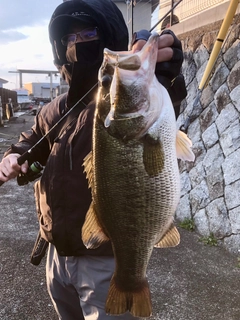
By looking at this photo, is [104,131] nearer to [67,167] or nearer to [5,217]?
[67,167]

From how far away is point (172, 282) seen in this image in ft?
13.5

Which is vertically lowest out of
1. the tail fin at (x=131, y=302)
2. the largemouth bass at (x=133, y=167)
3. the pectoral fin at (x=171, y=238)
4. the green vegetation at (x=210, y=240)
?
the green vegetation at (x=210, y=240)

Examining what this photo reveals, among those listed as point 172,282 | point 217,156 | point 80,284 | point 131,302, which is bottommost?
point 172,282

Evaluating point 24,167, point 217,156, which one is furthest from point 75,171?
point 217,156

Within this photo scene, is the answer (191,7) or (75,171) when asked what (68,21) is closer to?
(75,171)

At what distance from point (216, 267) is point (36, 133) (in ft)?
9.64

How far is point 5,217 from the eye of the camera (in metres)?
6.19

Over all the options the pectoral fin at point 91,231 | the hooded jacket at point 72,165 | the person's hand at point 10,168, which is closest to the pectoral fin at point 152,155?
the pectoral fin at point 91,231

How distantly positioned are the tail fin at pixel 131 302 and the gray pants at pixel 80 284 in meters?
0.25

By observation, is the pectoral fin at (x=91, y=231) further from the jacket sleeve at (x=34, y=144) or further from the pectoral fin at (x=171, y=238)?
the jacket sleeve at (x=34, y=144)

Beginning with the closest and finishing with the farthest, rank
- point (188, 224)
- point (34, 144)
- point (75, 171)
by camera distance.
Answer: point (75, 171)
point (34, 144)
point (188, 224)

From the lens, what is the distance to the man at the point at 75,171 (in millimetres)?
A: 2152

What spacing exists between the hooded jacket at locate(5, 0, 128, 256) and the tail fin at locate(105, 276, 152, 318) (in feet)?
1.11

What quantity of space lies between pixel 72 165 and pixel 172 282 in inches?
102
